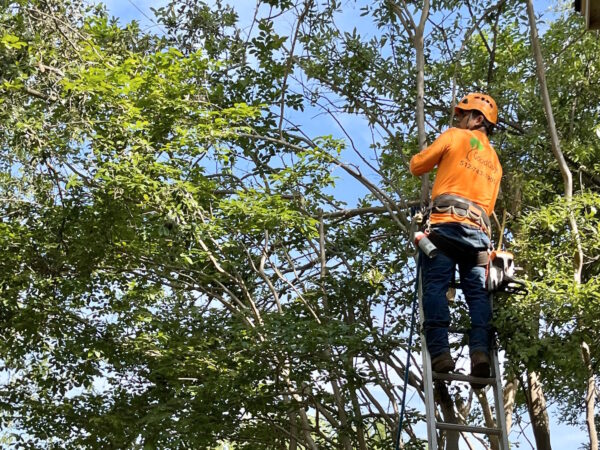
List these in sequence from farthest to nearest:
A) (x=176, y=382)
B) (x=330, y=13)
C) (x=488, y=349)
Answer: (x=330, y=13), (x=176, y=382), (x=488, y=349)

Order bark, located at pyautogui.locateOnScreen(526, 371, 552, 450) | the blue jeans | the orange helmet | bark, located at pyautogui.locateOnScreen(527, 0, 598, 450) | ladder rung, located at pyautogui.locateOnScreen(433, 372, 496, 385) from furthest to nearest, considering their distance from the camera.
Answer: bark, located at pyautogui.locateOnScreen(526, 371, 552, 450) < bark, located at pyautogui.locateOnScreen(527, 0, 598, 450) < the orange helmet < the blue jeans < ladder rung, located at pyautogui.locateOnScreen(433, 372, 496, 385)

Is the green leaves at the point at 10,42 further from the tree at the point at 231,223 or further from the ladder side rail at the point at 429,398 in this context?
the ladder side rail at the point at 429,398

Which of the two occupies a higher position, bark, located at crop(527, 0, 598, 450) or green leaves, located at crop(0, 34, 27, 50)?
green leaves, located at crop(0, 34, 27, 50)

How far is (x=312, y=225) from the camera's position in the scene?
25.3 ft

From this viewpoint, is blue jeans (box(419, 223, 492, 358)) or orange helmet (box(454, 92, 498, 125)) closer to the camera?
blue jeans (box(419, 223, 492, 358))

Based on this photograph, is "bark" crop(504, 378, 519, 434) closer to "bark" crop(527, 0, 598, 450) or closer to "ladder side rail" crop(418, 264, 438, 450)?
"bark" crop(527, 0, 598, 450)

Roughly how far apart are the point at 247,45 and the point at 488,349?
15.8ft

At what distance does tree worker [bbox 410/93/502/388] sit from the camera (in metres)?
5.04

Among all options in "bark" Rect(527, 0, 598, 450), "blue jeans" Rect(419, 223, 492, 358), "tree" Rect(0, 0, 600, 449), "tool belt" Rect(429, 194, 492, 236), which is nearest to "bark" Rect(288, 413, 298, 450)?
"tree" Rect(0, 0, 600, 449)

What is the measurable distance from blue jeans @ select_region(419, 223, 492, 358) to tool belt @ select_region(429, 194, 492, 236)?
9 cm

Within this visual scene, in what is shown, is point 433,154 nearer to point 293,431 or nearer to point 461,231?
point 461,231

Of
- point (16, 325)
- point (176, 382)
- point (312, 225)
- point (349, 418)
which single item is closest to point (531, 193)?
point (312, 225)

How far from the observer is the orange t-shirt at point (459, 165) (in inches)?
207

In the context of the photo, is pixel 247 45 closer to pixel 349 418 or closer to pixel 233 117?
pixel 233 117
